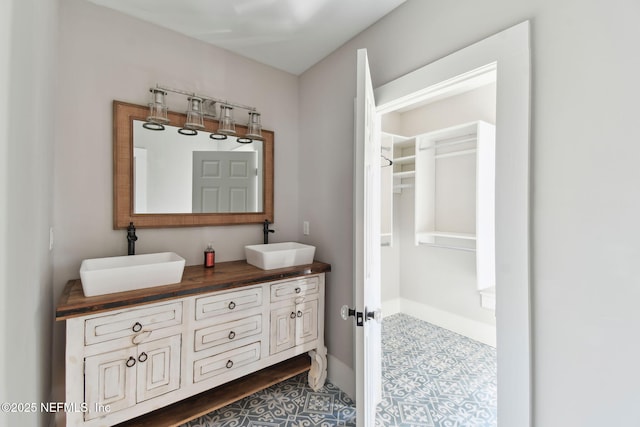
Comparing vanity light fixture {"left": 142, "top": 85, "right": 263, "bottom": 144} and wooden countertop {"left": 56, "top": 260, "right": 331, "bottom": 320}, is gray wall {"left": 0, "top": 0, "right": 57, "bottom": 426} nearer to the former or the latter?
wooden countertop {"left": 56, "top": 260, "right": 331, "bottom": 320}

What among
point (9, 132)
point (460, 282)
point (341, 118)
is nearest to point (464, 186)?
point (460, 282)

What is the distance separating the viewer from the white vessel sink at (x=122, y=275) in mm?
1258

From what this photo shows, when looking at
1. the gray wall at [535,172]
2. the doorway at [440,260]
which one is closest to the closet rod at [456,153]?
the doorway at [440,260]

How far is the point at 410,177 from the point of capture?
3.25 metres

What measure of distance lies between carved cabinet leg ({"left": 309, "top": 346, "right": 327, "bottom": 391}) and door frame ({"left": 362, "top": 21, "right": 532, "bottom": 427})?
0.87 m

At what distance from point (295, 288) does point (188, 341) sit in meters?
0.70

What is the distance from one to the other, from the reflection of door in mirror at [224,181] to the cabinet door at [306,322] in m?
0.90

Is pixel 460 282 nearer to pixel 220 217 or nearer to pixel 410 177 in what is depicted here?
pixel 410 177

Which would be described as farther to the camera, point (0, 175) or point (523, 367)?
point (523, 367)

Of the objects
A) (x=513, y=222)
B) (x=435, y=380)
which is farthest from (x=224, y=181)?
(x=435, y=380)

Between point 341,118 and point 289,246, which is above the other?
point 341,118

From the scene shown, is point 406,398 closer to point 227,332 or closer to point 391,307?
point 227,332

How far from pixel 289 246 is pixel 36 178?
61.6 inches

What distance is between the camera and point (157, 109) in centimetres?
172
